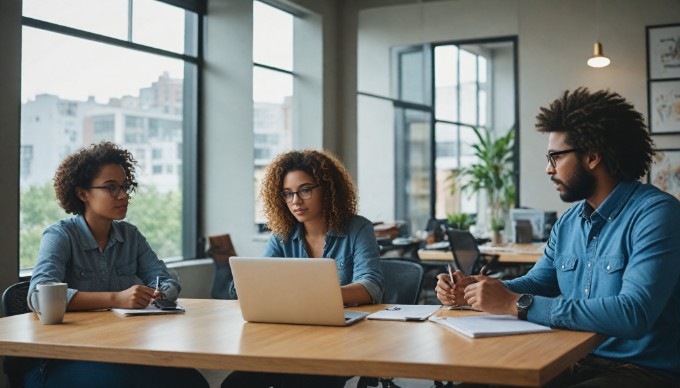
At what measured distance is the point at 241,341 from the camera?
81.0 inches

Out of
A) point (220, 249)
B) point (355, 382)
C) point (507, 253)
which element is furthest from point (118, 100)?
point (507, 253)

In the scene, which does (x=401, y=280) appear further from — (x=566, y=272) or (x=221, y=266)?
(x=221, y=266)

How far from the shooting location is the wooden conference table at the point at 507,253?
216 inches

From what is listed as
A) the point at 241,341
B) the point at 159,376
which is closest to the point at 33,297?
the point at 159,376

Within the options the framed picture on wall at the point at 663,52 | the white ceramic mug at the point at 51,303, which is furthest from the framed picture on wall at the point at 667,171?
the white ceramic mug at the point at 51,303

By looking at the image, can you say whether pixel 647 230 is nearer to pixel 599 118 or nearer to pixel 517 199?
pixel 599 118

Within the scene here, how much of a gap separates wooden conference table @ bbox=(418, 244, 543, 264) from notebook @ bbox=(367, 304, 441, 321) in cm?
296

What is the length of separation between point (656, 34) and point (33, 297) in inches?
268

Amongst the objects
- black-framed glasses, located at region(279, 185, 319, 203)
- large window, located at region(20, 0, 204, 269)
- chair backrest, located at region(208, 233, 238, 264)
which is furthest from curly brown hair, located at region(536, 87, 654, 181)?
large window, located at region(20, 0, 204, 269)

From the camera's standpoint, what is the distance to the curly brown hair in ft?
7.47

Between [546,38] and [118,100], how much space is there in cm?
457

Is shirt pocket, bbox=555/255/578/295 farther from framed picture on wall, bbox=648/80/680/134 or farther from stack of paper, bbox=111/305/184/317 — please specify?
framed picture on wall, bbox=648/80/680/134

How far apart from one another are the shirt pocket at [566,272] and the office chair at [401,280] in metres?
0.68

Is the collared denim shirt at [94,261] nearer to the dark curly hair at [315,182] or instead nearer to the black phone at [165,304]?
the black phone at [165,304]
